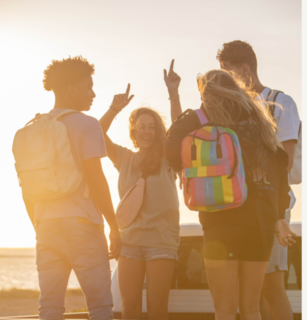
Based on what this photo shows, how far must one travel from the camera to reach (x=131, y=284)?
361 cm

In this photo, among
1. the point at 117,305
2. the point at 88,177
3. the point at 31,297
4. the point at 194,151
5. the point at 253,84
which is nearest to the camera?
the point at 194,151

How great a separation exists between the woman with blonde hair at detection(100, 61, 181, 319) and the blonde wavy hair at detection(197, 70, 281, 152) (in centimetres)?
100

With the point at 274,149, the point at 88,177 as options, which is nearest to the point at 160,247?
the point at 88,177

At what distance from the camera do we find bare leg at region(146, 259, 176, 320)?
3480 mm

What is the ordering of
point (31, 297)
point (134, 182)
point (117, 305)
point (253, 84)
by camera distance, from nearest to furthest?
1. point (253, 84)
2. point (134, 182)
3. point (117, 305)
4. point (31, 297)

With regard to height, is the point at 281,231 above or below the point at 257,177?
below

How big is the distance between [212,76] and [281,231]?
3.68 feet

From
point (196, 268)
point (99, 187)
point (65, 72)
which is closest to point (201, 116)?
point (99, 187)

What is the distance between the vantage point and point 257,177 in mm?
2543

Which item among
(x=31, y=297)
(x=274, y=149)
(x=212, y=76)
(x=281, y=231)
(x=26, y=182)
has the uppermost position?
(x=212, y=76)

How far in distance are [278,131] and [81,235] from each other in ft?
5.45

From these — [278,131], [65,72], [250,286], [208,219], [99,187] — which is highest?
[65,72]

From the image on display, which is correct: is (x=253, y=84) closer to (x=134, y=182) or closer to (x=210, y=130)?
(x=210, y=130)

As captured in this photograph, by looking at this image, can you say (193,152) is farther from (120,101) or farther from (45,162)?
(120,101)
